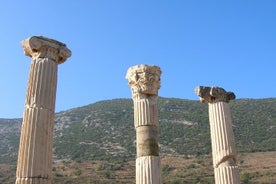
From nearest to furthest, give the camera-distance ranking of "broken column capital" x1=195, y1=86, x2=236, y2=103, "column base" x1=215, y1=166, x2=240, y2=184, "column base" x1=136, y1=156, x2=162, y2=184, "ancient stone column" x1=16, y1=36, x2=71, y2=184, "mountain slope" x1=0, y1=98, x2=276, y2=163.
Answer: "ancient stone column" x1=16, y1=36, x2=71, y2=184 → "column base" x1=136, y1=156, x2=162, y2=184 → "column base" x1=215, y1=166, x2=240, y2=184 → "broken column capital" x1=195, y1=86, x2=236, y2=103 → "mountain slope" x1=0, y1=98, x2=276, y2=163

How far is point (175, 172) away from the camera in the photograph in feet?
194

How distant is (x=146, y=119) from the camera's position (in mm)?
14508

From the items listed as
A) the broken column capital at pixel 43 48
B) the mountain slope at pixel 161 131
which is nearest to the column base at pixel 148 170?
the broken column capital at pixel 43 48

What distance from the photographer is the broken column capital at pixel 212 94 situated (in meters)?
17.0

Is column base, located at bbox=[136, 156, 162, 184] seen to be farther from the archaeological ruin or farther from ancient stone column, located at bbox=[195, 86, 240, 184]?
ancient stone column, located at bbox=[195, 86, 240, 184]

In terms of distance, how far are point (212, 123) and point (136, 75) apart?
13.4ft

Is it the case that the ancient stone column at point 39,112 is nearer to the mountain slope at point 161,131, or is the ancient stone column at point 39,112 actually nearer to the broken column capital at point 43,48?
the broken column capital at point 43,48

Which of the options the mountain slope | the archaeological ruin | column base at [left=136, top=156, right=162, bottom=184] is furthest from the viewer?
the mountain slope

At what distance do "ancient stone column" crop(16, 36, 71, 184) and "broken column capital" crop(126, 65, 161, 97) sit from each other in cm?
319

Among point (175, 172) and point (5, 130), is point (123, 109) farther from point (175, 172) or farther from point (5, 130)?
point (175, 172)

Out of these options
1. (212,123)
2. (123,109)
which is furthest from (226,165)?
(123,109)

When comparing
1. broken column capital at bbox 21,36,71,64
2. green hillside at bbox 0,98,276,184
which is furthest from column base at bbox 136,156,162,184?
green hillside at bbox 0,98,276,184

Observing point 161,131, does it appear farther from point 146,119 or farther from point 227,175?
point 146,119

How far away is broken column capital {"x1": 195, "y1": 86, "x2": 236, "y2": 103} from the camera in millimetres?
16953
